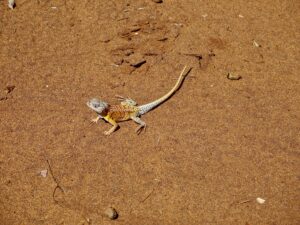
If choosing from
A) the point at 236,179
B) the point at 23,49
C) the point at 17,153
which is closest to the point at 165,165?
the point at 236,179

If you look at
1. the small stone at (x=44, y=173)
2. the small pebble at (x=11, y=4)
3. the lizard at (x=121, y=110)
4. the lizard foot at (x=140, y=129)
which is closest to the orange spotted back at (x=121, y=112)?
the lizard at (x=121, y=110)

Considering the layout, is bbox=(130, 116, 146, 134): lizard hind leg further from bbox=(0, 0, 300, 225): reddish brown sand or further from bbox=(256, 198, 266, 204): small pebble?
bbox=(256, 198, 266, 204): small pebble

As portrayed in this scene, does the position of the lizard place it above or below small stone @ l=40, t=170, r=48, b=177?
above

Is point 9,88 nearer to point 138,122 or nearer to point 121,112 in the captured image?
point 121,112

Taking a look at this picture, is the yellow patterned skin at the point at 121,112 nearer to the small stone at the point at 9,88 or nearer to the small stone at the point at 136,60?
the small stone at the point at 136,60

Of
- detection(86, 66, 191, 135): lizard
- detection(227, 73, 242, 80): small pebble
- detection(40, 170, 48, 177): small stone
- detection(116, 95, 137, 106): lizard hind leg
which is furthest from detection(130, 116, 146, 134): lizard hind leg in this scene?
Result: detection(227, 73, 242, 80): small pebble

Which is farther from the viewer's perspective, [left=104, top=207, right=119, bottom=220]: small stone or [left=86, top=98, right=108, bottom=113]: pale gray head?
[left=86, top=98, right=108, bottom=113]: pale gray head
